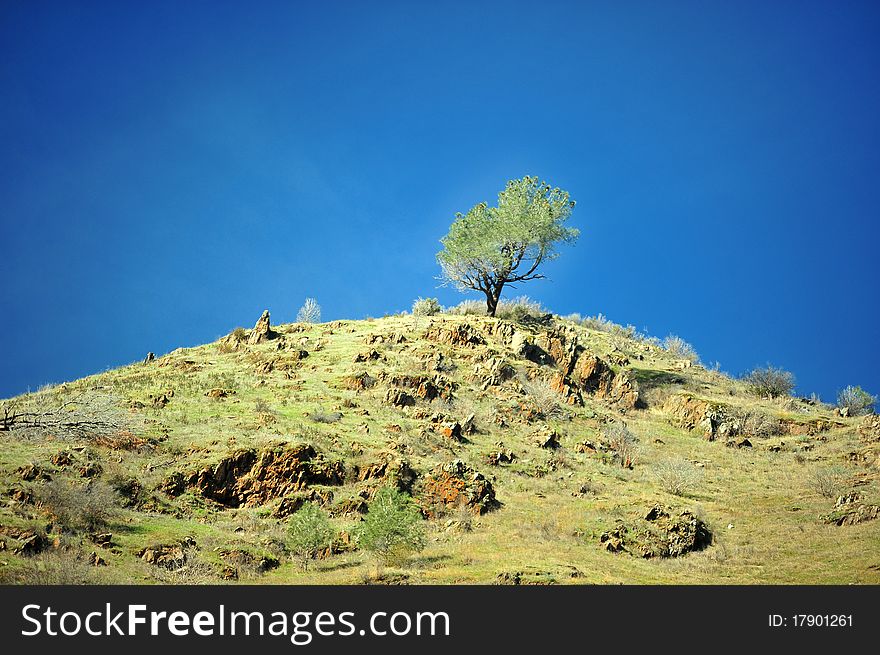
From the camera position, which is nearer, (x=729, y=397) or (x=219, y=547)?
(x=219, y=547)

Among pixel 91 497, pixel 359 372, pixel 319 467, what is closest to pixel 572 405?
pixel 359 372

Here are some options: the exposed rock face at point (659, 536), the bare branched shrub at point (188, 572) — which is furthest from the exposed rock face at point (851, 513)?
the bare branched shrub at point (188, 572)

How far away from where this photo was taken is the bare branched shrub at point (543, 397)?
3586 cm

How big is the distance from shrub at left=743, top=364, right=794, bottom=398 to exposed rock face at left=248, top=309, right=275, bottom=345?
123ft

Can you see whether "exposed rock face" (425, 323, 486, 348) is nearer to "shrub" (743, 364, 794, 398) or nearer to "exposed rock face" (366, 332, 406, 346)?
"exposed rock face" (366, 332, 406, 346)

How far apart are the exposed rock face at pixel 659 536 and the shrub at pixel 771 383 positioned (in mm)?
28392

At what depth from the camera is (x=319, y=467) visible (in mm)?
24312

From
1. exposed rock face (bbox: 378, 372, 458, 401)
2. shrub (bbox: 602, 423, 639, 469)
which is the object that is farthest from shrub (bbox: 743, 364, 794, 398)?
exposed rock face (bbox: 378, 372, 458, 401)

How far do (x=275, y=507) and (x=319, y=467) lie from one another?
8.28 ft

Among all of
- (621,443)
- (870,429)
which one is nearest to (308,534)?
(621,443)

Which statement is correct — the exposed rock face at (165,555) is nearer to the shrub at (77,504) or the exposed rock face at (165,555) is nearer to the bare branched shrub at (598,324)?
the shrub at (77,504)

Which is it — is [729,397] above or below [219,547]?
above

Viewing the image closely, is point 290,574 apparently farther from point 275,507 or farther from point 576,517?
point 576,517

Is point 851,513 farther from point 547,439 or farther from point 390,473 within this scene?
point 390,473
